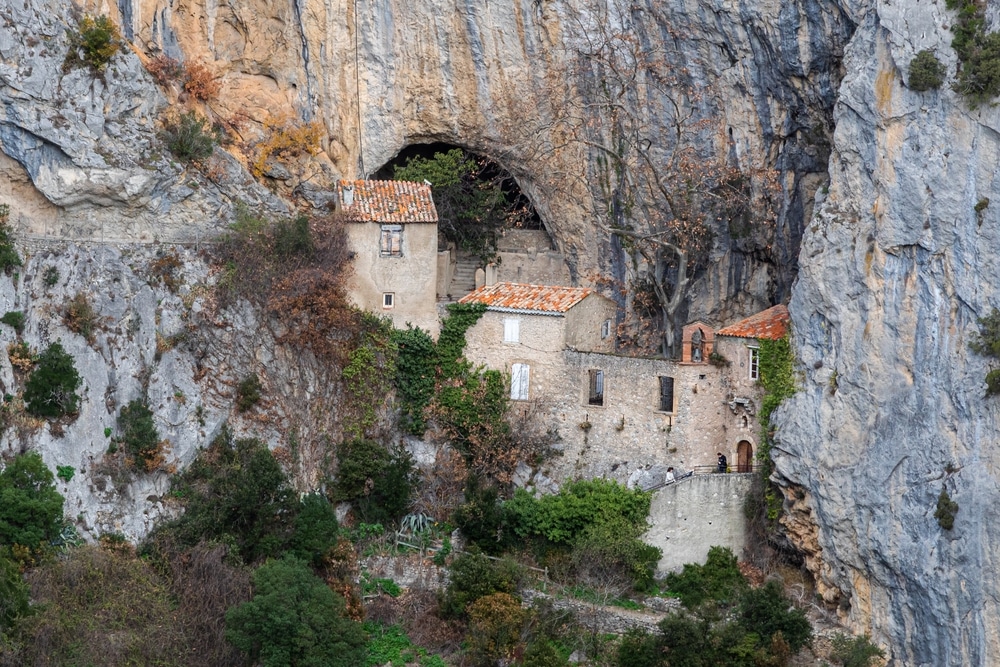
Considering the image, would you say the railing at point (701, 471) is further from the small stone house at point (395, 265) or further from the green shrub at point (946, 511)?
the small stone house at point (395, 265)

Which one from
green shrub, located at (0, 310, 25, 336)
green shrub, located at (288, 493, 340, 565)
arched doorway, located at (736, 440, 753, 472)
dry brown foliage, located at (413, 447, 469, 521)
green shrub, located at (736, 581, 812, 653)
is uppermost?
green shrub, located at (0, 310, 25, 336)

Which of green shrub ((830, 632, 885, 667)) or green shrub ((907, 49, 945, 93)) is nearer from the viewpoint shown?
green shrub ((830, 632, 885, 667))

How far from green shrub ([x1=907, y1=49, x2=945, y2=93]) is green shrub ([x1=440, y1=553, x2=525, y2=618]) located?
13.3 meters

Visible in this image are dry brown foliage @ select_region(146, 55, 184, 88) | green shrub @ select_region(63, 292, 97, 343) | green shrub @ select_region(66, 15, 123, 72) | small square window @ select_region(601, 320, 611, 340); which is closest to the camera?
green shrub @ select_region(63, 292, 97, 343)

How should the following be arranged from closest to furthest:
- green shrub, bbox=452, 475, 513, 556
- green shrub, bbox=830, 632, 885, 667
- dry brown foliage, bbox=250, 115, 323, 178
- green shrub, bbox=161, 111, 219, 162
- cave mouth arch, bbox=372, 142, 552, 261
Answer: green shrub, bbox=830, 632, 885, 667, green shrub, bbox=452, 475, 513, 556, green shrub, bbox=161, 111, 219, 162, dry brown foliage, bbox=250, 115, 323, 178, cave mouth arch, bbox=372, 142, 552, 261

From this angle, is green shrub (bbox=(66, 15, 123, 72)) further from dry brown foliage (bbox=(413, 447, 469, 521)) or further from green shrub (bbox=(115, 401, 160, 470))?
dry brown foliage (bbox=(413, 447, 469, 521))

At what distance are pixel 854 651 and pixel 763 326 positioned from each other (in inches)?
302

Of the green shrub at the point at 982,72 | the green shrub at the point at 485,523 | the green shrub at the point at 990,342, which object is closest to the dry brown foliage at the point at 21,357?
the green shrub at the point at 485,523

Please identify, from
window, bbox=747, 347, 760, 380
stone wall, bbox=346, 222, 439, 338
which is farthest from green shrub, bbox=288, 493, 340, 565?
window, bbox=747, 347, 760, 380

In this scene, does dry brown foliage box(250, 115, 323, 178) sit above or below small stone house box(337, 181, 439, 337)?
above

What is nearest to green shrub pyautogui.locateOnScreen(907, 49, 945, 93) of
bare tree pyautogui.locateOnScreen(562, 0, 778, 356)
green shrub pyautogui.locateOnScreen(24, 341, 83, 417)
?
bare tree pyautogui.locateOnScreen(562, 0, 778, 356)

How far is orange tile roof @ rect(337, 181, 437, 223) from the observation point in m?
39.5

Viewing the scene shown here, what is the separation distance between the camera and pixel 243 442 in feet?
126

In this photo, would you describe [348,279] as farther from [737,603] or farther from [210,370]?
[737,603]
